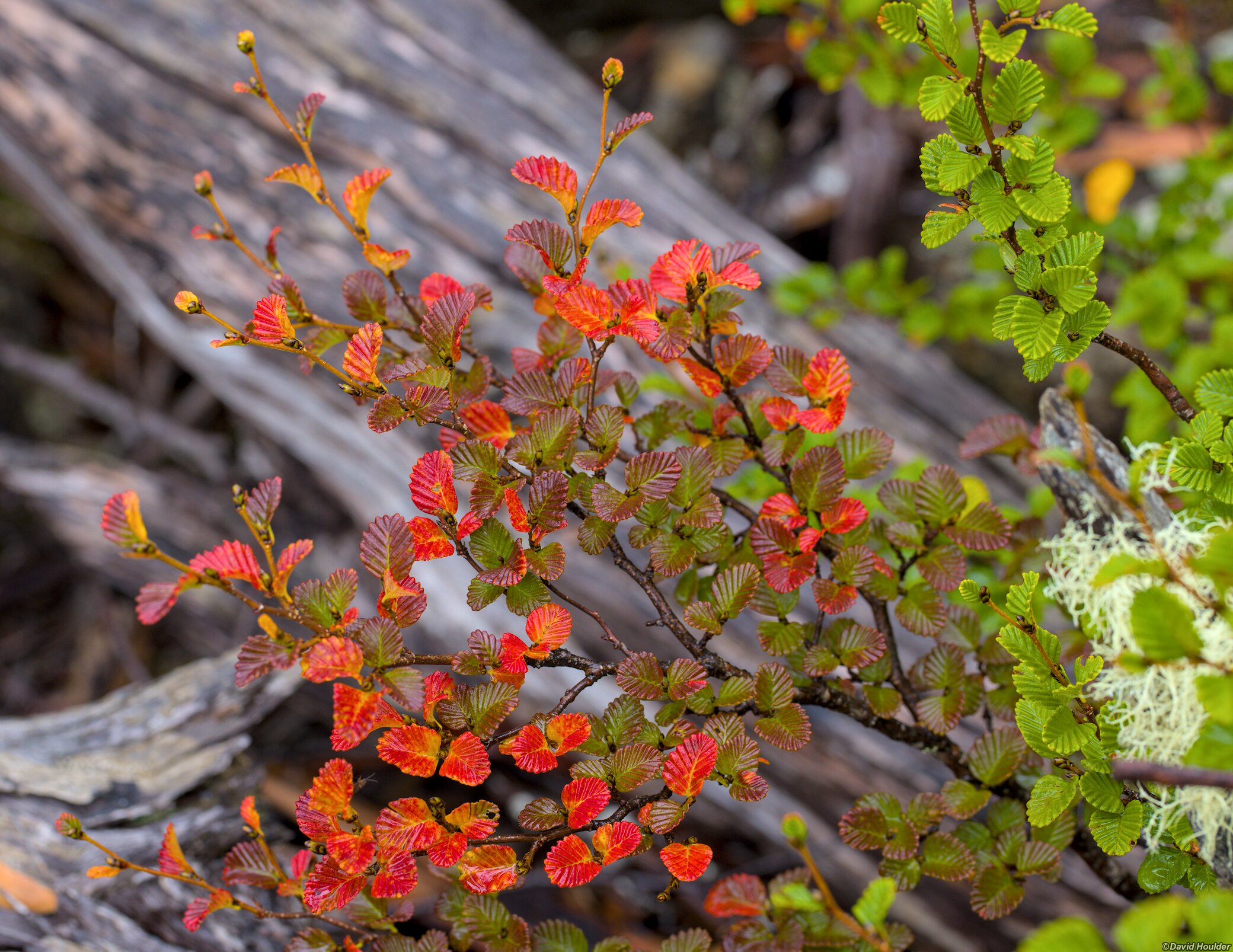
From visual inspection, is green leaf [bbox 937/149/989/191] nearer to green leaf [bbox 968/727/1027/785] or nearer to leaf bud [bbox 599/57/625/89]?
leaf bud [bbox 599/57/625/89]

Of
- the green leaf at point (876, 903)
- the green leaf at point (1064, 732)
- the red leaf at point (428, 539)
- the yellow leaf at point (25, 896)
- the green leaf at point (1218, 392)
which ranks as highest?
the green leaf at point (1218, 392)

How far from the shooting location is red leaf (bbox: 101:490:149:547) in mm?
704

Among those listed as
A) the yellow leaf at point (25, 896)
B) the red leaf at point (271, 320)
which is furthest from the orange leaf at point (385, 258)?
the yellow leaf at point (25, 896)

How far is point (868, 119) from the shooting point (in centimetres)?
261

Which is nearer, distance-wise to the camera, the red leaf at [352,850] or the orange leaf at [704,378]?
the red leaf at [352,850]

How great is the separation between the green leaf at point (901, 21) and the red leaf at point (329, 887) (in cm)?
87

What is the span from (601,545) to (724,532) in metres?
0.15

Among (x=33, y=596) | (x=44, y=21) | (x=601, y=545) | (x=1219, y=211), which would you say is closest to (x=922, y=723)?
(x=601, y=545)

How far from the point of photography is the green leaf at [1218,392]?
2.39 ft

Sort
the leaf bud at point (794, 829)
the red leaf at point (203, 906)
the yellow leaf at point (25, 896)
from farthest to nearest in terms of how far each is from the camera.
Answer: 1. the yellow leaf at point (25, 896)
2. the red leaf at point (203, 906)
3. the leaf bud at point (794, 829)

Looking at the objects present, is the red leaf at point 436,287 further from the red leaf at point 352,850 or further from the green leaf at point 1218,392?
the green leaf at point 1218,392

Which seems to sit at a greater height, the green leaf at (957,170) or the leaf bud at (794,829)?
the green leaf at (957,170)

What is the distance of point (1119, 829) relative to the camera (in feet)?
2.30

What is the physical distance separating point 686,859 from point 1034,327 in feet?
1.82
